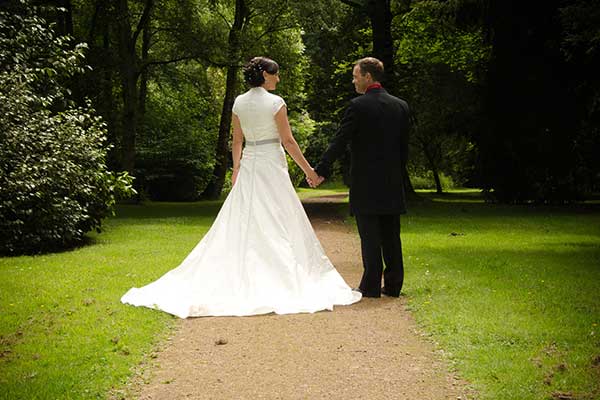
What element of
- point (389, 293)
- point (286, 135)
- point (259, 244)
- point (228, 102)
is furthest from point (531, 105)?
point (259, 244)

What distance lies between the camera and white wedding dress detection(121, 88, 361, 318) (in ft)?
24.7

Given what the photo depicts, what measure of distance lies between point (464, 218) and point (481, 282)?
10.7 metres

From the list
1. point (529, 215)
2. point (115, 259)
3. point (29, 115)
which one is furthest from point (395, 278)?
point (529, 215)

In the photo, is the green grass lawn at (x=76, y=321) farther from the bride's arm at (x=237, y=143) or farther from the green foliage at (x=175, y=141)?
the green foliage at (x=175, y=141)

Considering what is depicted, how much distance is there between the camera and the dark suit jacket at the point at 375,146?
7.48 meters

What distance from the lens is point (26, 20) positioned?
Result: 42.3 ft

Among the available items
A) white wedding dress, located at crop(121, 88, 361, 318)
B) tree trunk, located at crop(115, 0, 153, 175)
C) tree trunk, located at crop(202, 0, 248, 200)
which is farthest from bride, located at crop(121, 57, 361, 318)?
tree trunk, located at crop(115, 0, 153, 175)

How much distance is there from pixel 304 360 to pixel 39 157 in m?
8.45

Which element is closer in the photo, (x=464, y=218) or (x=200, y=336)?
(x=200, y=336)

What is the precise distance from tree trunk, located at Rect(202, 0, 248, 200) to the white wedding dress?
17140 mm

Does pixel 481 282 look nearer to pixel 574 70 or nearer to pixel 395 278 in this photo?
pixel 395 278

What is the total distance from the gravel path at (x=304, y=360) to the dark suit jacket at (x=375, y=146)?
3.72 feet

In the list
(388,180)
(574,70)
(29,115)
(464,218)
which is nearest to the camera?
(388,180)

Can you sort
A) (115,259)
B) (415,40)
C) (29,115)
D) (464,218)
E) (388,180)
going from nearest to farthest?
(388,180) → (115,259) → (29,115) → (464,218) → (415,40)
